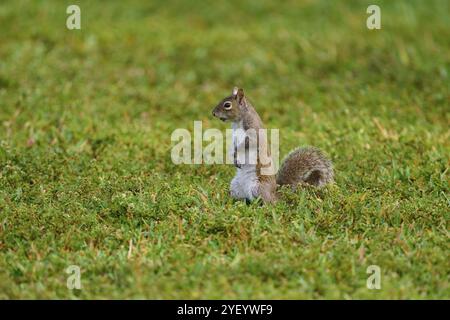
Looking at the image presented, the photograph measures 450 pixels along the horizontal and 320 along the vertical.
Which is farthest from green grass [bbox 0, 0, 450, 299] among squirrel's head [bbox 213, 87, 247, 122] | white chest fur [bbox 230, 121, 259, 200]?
squirrel's head [bbox 213, 87, 247, 122]

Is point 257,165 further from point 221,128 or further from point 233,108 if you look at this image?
point 221,128

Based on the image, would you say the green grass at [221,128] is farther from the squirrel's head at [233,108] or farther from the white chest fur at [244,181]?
the squirrel's head at [233,108]

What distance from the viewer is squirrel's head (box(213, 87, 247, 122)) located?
5.85 meters

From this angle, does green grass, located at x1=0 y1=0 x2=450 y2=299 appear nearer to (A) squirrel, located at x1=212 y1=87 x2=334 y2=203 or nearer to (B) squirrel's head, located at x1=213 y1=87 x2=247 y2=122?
(A) squirrel, located at x1=212 y1=87 x2=334 y2=203

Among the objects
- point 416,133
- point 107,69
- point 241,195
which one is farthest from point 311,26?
point 241,195

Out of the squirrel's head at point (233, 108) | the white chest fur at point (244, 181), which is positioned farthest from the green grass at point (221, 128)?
the squirrel's head at point (233, 108)

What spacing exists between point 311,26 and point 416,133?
349 centimetres

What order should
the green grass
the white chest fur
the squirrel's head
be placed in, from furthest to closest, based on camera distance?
the squirrel's head
the white chest fur
the green grass

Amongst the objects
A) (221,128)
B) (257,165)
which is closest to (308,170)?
(257,165)

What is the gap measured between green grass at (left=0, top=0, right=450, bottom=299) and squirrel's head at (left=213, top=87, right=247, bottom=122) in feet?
1.80

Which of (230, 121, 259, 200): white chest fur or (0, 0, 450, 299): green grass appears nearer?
(0, 0, 450, 299): green grass

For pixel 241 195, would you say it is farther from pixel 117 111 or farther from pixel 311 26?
pixel 311 26

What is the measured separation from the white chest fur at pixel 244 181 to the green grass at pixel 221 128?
117mm

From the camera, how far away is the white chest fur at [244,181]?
563cm
